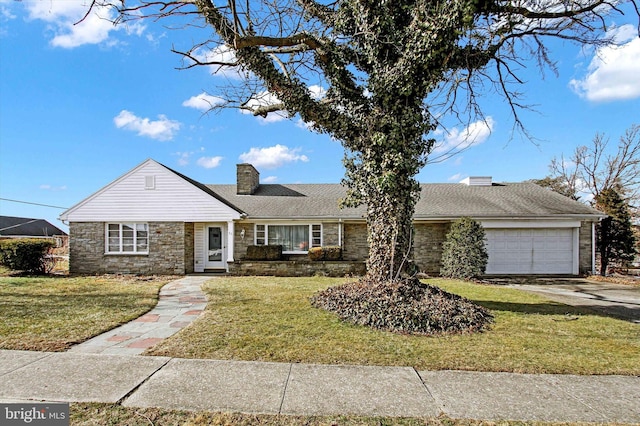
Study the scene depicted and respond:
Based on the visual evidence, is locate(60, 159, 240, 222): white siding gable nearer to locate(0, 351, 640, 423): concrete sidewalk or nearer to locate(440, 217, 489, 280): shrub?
locate(440, 217, 489, 280): shrub

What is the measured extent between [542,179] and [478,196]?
1412 centimetres

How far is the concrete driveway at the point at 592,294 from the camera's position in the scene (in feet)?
25.9

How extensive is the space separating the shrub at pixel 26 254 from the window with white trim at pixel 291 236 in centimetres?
840

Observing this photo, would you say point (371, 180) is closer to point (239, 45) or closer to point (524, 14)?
point (239, 45)

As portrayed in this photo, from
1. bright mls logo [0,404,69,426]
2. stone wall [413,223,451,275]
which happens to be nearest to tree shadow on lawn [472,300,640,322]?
stone wall [413,223,451,275]

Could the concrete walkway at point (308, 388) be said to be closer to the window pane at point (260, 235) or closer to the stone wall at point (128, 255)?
the stone wall at point (128, 255)

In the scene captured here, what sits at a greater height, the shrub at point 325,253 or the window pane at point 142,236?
the window pane at point 142,236

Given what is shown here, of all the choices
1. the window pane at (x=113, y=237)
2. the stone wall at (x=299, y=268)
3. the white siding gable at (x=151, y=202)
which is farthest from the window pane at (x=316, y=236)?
the window pane at (x=113, y=237)

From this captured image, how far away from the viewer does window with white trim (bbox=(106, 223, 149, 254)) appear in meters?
14.0

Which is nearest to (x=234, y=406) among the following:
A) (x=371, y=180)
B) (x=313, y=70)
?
(x=371, y=180)

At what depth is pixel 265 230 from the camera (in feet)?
49.6

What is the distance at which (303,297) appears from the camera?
27.5 feet

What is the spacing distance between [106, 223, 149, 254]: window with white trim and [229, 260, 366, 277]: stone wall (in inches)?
163

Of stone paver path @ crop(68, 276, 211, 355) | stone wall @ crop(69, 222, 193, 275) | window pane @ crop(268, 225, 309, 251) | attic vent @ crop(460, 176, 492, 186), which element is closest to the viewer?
stone paver path @ crop(68, 276, 211, 355)
